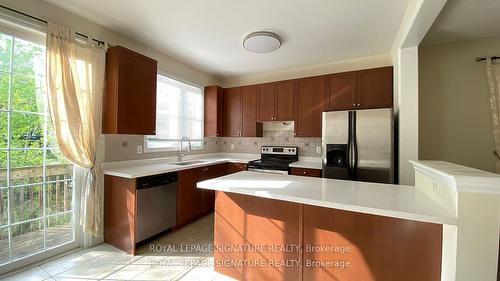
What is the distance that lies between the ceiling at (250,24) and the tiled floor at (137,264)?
2.53 metres

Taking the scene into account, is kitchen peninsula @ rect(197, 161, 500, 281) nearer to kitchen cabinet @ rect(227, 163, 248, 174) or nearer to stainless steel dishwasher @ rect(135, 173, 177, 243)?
stainless steel dishwasher @ rect(135, 173, 177, 243)

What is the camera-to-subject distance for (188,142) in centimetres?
379

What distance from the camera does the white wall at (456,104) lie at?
2656 millimetres

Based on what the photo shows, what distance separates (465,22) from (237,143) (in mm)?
3655

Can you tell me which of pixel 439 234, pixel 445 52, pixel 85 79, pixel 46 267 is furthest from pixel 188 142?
pixel 445 52

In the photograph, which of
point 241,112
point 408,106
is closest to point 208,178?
point 241,112

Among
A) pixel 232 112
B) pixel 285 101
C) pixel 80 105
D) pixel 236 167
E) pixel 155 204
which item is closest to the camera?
pixel 80 105

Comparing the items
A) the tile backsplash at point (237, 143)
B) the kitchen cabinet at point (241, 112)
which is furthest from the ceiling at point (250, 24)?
the tile backsplash at point (237, 143)

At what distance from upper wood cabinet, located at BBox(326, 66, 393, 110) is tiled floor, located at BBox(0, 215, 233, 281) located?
107 inches

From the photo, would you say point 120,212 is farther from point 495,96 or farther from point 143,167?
point 495,96

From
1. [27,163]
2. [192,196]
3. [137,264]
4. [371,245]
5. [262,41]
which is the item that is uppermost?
[262,41]

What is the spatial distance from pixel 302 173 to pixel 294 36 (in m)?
1.91

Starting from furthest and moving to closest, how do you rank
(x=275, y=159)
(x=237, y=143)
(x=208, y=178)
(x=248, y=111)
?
(x=237, y=143) < (x=248, y=111) < (x=275, y=159) < (x=208, y=178)

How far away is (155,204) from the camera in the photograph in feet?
8.25
